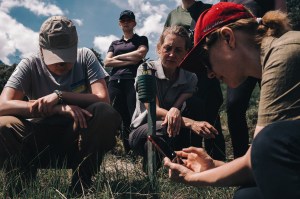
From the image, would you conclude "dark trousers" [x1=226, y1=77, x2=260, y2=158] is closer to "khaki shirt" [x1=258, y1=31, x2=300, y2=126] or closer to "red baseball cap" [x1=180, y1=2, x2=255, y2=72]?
"red baseball cap" [x1=180, y1=2, x2=255, y2=72]

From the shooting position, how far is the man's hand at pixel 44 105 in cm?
288

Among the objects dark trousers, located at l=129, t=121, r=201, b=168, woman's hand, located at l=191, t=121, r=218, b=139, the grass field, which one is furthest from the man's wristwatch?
woman's hand, located at l=191, t=121, r=218, b=139

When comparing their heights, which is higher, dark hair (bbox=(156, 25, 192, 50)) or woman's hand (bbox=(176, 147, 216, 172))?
dark hair (bbox=(156, 25, 192, 50))

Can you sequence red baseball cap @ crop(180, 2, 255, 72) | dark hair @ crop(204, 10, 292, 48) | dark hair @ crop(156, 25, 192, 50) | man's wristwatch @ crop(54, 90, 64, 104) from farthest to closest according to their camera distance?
dark hair @ crop(156, 25, 192, 50), man's wristwatch @ crop(54, 90, 64, 104), red baseball cap @ crop(180, 2, 255, 72), dark hair @ crop(204, 10, 292, 48)

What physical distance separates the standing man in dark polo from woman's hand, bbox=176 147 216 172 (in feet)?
6.95

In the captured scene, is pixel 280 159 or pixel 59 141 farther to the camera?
pixel 59 141

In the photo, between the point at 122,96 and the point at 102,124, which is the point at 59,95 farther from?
the point at 122,96

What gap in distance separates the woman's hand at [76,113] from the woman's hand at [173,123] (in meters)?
0.58

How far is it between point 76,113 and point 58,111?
0.18 meters

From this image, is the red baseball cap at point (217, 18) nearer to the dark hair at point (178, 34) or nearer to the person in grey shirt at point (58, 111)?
the person in grey shirt at point (58, 111)

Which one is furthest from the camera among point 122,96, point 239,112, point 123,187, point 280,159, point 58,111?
point 122,96

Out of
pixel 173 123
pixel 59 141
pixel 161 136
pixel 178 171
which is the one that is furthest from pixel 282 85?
Answer: pixel 59 141

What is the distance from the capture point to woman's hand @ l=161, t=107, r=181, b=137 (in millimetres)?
3049

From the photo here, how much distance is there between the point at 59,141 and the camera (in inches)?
120
